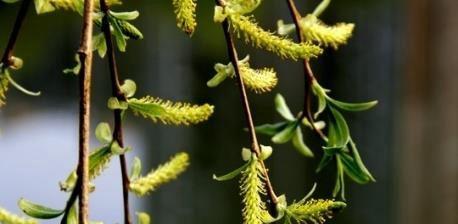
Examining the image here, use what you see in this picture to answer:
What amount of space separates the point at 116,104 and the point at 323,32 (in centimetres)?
10

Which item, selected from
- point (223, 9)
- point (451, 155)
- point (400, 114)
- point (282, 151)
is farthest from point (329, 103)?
point (282, 151)

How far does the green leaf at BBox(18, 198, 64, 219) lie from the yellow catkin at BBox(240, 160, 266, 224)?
69 mm

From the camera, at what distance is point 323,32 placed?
1.18 ft

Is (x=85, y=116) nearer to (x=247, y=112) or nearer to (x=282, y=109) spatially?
(x=247, y=112)

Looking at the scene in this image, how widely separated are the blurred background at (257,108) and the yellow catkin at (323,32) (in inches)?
39.8

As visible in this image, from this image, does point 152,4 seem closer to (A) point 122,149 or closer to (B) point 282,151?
(B) point 282,151

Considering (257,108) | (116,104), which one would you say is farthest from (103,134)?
(257,108)

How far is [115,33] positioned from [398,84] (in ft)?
4.24

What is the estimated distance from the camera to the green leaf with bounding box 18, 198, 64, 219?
12.0 inches

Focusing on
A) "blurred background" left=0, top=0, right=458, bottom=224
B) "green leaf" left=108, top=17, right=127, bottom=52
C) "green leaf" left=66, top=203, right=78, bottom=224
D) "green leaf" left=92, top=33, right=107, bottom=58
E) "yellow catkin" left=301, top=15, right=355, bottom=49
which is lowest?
"blurred background" left=0, top=0, right=458, bottom=224

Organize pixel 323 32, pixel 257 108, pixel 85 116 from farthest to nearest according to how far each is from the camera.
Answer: pixel 257 108 → pixel 323 32 → pixel 85 116

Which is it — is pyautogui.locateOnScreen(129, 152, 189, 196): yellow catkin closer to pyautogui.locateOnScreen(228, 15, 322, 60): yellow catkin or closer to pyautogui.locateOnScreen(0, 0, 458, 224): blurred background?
pyautogui.locateOnScreen(228, 15, 322, 60): yellow catkin

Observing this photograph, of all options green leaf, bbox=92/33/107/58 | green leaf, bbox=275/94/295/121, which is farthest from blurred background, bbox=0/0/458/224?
green leaf, bbox=92/33/107/58

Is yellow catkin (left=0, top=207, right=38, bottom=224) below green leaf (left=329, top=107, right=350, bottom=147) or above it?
below
